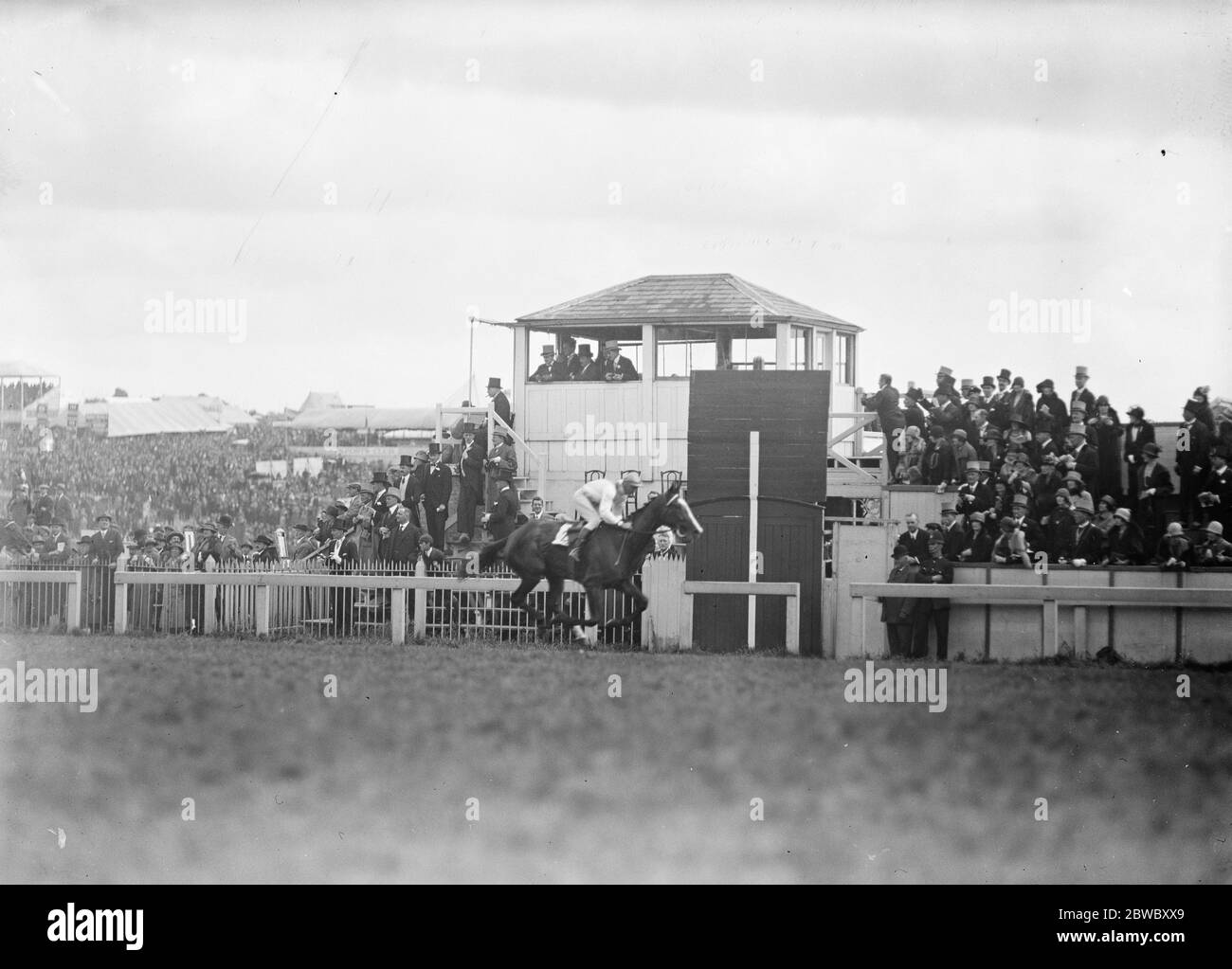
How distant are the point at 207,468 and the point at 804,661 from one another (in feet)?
35.4

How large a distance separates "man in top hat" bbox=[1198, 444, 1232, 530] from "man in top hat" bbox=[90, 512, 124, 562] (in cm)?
1285

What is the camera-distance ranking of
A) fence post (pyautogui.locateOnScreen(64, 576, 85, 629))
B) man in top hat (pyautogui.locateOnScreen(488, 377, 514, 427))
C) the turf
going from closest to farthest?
the turf, fence post (pyautogui.locateOnScreen(64, 576, 85, 629)), man in top hat (pyautogui.locateOnScreen(488, 377, 514, 427))

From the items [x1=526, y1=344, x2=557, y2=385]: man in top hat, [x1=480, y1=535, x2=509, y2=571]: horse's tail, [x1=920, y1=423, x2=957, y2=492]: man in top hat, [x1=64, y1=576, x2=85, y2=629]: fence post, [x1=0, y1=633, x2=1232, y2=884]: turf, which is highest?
[x1=526, y1=344, x2=557, y2=385]: man in top hat

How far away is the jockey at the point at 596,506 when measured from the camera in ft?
48.3

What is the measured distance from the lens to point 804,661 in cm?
1523

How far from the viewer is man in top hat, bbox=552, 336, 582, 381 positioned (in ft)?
63.8

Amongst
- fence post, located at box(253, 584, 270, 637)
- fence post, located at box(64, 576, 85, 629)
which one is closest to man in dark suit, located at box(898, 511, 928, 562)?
fence post, located at box(253, 584, 270, 637)

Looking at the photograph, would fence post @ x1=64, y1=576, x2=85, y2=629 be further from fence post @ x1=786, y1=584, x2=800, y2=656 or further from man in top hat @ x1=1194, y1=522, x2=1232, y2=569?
man in top hat @ x1=1194, y1=522, x2=1232, y2=569

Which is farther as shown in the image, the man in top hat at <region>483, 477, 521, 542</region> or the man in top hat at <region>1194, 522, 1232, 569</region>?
the man in top hat at <region>483, 477, 521, 542</region>

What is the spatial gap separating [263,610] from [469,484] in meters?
2.86

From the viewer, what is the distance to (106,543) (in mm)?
18719

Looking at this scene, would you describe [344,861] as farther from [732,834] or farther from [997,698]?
[997,698]

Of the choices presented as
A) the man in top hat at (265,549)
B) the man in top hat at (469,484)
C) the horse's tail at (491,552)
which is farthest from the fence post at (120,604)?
the horse's tail at (491,552)

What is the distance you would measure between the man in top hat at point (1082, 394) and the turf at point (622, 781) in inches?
122
